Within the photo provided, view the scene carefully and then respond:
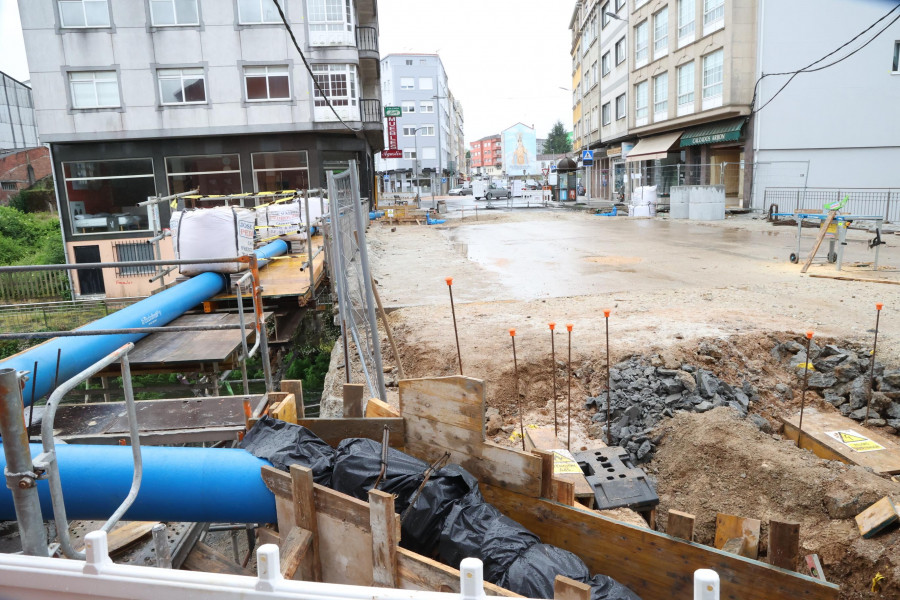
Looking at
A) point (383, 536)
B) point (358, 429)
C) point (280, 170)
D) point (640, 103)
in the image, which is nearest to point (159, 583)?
point (383, 536)

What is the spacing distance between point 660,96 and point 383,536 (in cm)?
3984

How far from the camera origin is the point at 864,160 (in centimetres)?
2866

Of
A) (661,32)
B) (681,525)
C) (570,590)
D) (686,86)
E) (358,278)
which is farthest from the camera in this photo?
(661,32)

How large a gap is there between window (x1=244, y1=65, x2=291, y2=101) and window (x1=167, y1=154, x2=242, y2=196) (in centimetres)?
276

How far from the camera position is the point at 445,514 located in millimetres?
3268

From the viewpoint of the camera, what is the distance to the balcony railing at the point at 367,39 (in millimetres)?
31250

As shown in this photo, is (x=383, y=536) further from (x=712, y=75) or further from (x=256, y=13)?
(x=712, y=75)

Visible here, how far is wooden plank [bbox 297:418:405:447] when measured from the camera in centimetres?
403

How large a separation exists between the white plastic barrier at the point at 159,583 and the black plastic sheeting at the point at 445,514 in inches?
45.9

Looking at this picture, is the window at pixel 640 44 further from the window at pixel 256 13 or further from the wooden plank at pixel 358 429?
the wooden plank at pixel 358 429

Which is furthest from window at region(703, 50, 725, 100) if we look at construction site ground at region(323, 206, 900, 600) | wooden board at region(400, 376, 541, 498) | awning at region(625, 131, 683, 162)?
wooden board at region(400, 376, 541, 498)

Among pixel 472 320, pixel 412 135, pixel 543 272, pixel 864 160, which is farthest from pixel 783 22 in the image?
pixel 412 135

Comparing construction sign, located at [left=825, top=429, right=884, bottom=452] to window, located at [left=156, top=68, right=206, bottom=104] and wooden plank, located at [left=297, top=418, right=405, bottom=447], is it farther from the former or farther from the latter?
window, located at [left=156, top=68, right=206, bottom=104]

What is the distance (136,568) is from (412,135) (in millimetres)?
98422
